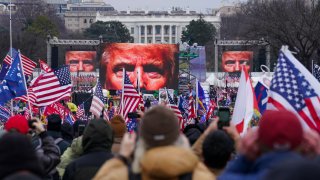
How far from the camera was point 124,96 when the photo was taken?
56.9 feet

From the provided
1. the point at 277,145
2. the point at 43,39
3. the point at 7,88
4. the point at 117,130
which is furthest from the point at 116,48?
the point at 277,145

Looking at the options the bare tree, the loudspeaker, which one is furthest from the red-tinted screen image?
the bare tree

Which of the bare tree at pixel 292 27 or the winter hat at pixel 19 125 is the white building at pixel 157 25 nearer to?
the bare tree at pixel 292 27

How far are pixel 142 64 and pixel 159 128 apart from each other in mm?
59133

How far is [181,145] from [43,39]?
8385 centimetres

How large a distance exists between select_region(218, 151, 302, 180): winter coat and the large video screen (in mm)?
56262

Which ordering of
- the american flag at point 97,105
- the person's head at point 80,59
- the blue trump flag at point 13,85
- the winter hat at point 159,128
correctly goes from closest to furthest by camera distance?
the winter hat at point 159,128 → the american flag at point 97,105 → the blue trump flag at point 13,85 → the person's head at point 80,59

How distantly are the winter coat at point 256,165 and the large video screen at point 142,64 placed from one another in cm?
5626

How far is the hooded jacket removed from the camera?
6.70 meters

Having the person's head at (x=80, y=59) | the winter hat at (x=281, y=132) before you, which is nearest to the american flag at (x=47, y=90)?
the winter hat at (x=281, y=132)

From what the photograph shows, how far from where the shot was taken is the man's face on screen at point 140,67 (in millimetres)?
61938

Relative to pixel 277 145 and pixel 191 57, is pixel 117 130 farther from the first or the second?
pixel 191 57

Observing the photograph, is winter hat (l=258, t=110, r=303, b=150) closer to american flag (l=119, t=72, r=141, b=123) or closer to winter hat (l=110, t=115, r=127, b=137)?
winter hat (l=110, t=115, r=127, b=137)

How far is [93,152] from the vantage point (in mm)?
6746
